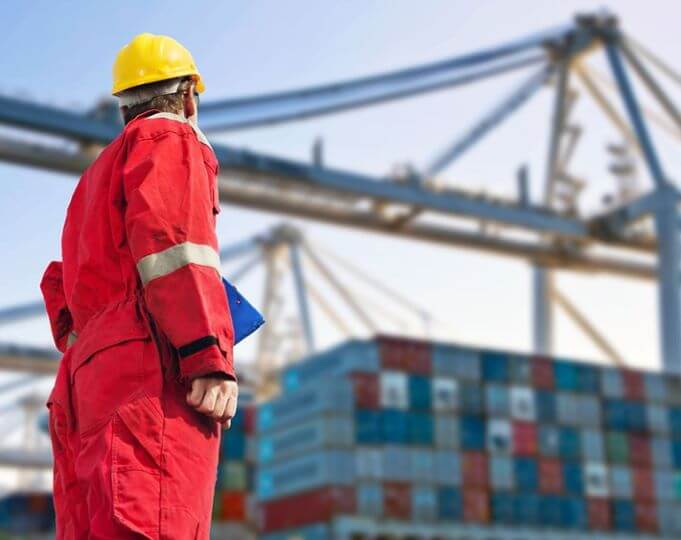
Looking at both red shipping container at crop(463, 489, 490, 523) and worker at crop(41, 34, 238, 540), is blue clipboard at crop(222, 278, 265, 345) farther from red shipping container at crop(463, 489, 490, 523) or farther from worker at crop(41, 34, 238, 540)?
red shipping container at crop(463, 489, 490, 523)

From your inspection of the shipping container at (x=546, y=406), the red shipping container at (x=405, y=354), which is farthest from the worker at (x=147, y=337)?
the shipping container at (x=546, y=406)

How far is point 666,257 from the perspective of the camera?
156ft

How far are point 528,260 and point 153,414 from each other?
4899cm

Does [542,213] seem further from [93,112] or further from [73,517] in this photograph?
[73,517]

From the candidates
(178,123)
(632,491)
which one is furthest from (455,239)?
(178,123)

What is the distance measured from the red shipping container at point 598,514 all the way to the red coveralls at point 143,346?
50.4 meters

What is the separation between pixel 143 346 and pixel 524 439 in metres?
49.4

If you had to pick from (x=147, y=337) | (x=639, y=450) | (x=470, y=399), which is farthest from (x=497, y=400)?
(x=147, y=337)

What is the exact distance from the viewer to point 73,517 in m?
3.15

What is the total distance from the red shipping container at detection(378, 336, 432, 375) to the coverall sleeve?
46.3 meters

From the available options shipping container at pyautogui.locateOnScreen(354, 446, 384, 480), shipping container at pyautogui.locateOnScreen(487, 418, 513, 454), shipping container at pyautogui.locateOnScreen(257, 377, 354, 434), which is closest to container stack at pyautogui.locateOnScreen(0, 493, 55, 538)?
shipping container at pyautogui.locateOnScreen(257, 377, 354, 434)

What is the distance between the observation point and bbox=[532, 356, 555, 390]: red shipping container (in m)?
52.6

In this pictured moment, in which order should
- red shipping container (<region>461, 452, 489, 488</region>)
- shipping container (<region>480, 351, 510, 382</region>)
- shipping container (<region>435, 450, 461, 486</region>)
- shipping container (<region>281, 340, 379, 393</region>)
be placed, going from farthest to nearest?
shipping container (<region>480, 351, 510, 382</region>) < shipping container (<region>281, 340, 379, 393</region>) < red shipping container (<region>461, 452, 489, 488</region>) < shipping container (<region>435, 450, 461, 486</region>)

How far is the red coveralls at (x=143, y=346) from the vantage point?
2.93m
